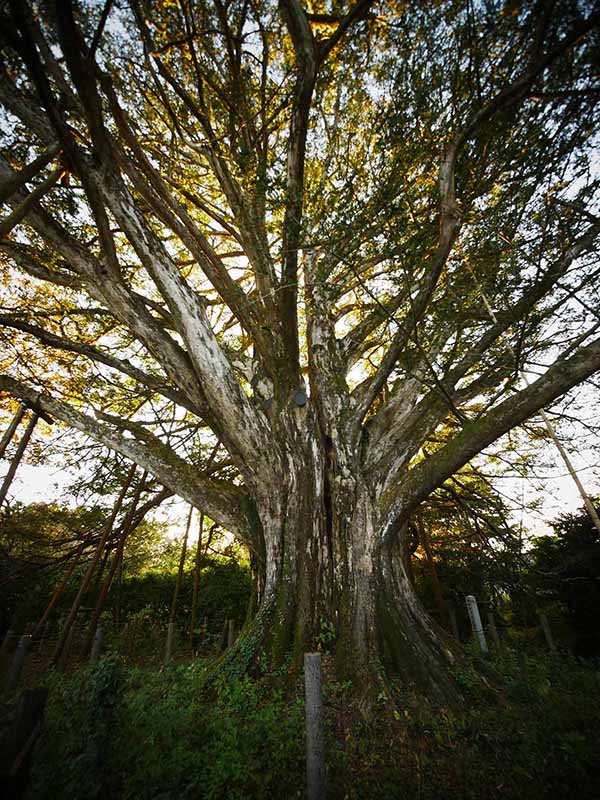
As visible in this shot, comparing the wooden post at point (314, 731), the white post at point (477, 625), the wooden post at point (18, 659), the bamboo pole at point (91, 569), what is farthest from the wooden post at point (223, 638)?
the wooden post at point (314, 731)

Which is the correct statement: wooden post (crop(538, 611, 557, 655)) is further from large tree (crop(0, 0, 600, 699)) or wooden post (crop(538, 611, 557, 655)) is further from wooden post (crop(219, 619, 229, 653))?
wooden post (crop(219, 619, 229, 653))

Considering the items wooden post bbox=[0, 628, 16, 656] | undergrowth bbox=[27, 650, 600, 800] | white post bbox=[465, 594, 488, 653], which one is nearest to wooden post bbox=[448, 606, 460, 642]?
white post bbox=[465, 594, 488, 653]

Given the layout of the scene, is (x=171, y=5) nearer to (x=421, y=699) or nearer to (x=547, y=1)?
(x=547, y=1)

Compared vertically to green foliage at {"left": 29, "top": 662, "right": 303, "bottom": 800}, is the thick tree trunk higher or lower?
higher

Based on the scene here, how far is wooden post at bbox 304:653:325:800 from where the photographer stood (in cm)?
194

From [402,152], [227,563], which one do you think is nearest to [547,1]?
[402,152]

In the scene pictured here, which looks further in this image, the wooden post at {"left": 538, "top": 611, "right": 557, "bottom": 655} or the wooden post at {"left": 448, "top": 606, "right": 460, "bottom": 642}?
the wooden post at {"left": 448, "top": 606, "right": 460, "bottom": 642}

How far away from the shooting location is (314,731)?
2.01 m

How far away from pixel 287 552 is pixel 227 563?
8.67 meters

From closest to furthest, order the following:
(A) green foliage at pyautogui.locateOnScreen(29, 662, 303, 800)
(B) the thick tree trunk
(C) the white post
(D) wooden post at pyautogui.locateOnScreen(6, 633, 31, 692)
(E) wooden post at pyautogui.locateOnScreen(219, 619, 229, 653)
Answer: (A) green foliage at pyautogui.locateOnScreen(29, 662, 303, 800) → (B) the thick tree trunk → (D) wooden post at pyautogui.locateOnScreen(6, 633, 31, 692) → (C) the white post → (E) wooden post at pyautogui.locateOnScreen(219, 619, 229, 653)

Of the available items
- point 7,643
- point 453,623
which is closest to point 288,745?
point 453,623

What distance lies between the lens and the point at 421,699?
289 cm

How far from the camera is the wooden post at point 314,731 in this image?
6.36 feet

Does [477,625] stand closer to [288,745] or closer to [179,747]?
[288,745]
